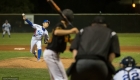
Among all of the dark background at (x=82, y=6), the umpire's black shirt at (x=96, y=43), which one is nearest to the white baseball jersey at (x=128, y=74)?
the umpire's black shirt at (x=96, y=43)

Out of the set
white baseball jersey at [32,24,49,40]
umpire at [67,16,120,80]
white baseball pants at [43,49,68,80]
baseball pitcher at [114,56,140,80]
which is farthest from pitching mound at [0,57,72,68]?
umpire at [67,16,120,80]

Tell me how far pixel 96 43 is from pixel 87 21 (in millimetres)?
38546

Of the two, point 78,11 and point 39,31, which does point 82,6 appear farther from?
point 39,31

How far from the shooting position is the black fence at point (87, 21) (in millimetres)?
43781

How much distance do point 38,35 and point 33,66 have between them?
76.9 inches

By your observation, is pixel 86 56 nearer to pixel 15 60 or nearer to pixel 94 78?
pixel 94 78

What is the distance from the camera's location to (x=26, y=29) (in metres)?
44.8

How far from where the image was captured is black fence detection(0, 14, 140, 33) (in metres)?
43.8

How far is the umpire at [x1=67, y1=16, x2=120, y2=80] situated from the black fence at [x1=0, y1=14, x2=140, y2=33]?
38.1 metres

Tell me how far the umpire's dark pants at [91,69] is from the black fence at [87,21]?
3823 centimetres

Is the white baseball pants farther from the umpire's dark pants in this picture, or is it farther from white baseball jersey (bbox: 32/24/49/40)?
white baseball jersey (bbox: 32/24/49/40)

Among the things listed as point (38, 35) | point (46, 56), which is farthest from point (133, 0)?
point (46, 56)

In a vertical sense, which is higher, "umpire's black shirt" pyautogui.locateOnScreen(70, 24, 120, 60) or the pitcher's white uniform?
"umpire's black shirt" pyautogui.locateOnScreen(70, 24, 120, 60)

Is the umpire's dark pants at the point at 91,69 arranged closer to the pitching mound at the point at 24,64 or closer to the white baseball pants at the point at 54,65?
the white baseball pants at the point at 54,65
